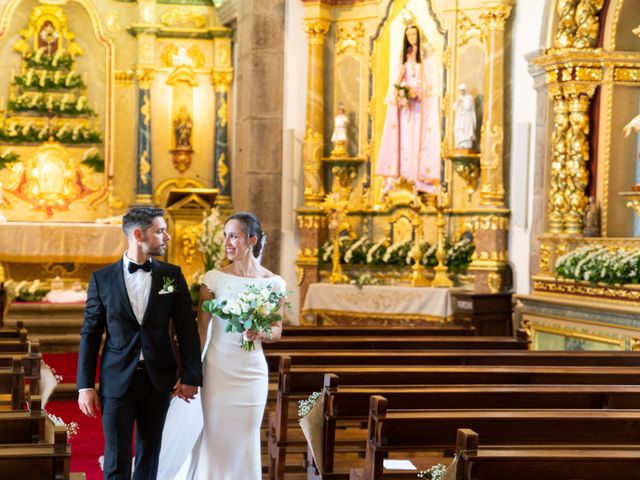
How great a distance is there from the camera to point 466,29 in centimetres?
1282

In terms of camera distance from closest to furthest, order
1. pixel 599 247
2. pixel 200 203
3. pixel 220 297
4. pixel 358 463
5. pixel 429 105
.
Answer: pixel 220 297 < pixel 358 463 < pixel 599 247 < pixel 429 105 < pixel 200 203

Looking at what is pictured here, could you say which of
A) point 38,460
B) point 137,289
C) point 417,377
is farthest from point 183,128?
point 38,460

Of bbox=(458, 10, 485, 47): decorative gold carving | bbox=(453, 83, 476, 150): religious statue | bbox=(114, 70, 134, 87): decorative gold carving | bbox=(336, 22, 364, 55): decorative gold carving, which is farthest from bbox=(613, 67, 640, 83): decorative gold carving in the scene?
bbox=(114, 70, 134, 87): decorative gold carving

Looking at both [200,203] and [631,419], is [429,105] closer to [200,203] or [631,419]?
[200,203]

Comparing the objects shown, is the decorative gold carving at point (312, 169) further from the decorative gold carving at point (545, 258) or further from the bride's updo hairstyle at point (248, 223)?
the bride's updo hairstyle at point (248, 223)

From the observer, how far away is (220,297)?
5.18 metres

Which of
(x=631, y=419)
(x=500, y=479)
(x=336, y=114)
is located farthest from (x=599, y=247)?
(x=500, y=479)

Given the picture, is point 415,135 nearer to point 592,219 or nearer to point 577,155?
point 577,155

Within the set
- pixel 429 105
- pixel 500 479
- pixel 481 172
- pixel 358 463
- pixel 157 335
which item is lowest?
pixel 358 463

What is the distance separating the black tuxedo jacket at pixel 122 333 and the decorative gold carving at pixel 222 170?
37.1 ft

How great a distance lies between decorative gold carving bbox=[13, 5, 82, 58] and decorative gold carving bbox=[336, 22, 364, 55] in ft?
14.5

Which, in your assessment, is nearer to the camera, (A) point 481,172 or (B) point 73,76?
(A) point 481,172

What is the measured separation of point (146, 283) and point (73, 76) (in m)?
11.9

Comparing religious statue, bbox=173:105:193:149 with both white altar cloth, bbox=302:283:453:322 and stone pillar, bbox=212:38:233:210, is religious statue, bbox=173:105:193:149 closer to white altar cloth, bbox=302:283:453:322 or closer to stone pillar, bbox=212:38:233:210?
stone pillar, bbox=212:38:233:210
